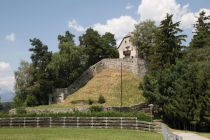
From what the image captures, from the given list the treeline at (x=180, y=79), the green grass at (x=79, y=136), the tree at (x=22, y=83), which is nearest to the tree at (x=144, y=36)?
the treeline at (x=180, y=79)

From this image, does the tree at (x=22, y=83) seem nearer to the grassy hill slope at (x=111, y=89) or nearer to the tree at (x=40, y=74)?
the tree at (x=40, y=74)

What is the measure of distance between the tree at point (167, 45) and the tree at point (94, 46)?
75.4 feet

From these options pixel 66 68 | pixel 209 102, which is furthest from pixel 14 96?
pixel 209 102

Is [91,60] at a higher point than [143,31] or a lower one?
lower

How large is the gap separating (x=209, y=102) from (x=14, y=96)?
44.9 m

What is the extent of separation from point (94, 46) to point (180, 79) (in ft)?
116

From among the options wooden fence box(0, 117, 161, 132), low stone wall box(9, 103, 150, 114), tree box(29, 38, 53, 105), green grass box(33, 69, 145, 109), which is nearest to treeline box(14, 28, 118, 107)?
tree box(29, 38, 53, 105)

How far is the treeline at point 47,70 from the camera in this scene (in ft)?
230

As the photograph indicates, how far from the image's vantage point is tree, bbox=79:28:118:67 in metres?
80.9

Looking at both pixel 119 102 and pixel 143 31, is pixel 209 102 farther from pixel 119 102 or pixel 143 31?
pixel 143 31

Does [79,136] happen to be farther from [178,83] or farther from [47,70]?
[47,70]

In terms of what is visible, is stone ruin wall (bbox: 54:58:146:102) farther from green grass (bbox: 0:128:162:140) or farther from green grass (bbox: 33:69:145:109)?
green grass (bbox: 0:128:162:140)

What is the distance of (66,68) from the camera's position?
7469 cm

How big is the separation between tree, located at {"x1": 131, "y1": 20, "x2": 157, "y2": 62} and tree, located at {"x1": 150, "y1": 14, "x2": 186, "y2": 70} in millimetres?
17863
